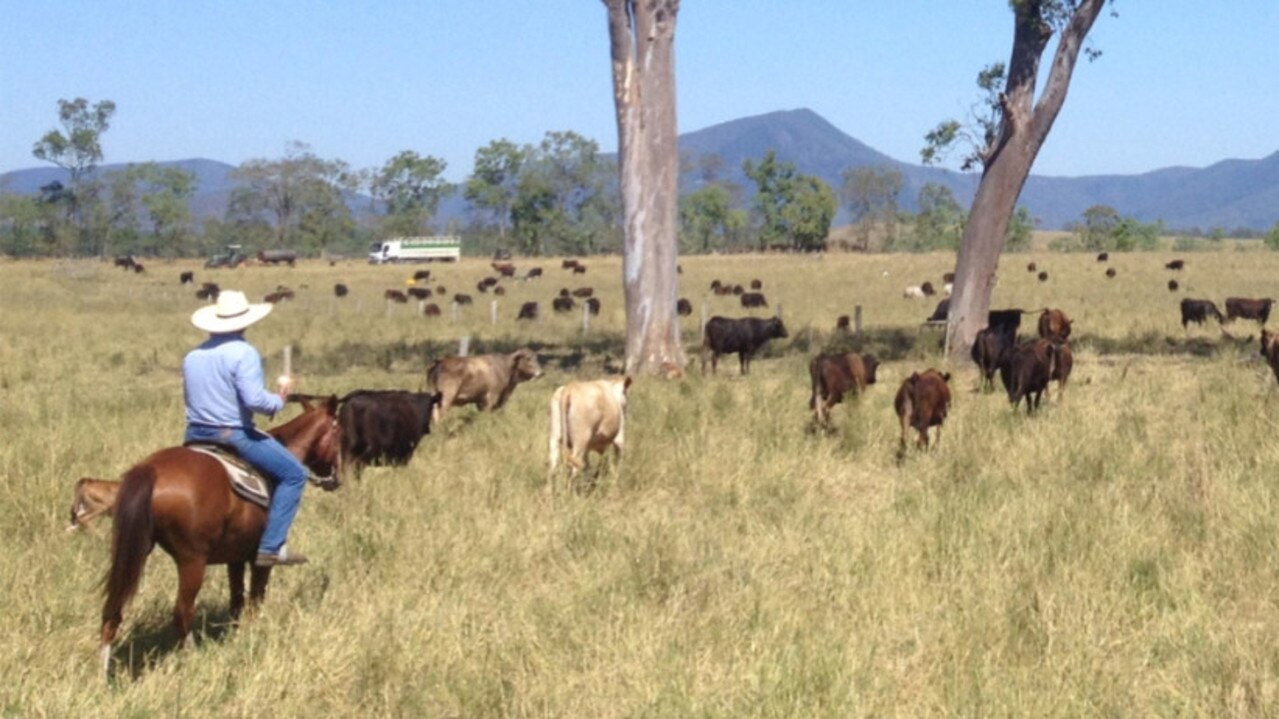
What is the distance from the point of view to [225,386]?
735 centimetres

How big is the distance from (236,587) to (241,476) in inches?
31.8

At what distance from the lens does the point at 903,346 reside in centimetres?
2506

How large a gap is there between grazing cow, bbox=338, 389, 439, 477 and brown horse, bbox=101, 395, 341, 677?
472cm

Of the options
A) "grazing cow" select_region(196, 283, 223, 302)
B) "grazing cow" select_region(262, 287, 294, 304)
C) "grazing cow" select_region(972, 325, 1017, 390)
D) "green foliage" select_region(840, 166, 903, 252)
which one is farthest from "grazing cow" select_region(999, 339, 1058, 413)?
"green foliage" select_region(840, 166, 903, 252)

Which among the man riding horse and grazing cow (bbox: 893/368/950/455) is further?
grazing cow (bbox: 893/368/950/455)

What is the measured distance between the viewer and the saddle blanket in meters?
7.17

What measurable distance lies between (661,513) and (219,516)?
13.7 ft

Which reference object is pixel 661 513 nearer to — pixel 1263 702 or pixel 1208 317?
pixel 1263 702

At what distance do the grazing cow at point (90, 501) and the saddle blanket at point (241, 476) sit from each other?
9.61ft

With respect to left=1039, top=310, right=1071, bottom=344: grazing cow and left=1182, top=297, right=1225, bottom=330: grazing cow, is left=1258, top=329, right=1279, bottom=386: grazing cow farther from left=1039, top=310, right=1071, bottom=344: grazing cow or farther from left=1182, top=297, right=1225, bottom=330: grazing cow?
left=1182, top=297, right=1225, bottom=330: grazing cow

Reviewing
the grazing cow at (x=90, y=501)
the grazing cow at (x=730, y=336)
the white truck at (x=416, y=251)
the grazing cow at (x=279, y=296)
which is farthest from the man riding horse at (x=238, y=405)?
the white truck at (x=416, y=251)

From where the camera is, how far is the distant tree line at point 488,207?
107 m

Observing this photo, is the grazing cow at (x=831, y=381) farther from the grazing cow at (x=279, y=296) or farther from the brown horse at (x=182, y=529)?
the grazing cow at (x=279, y=296)

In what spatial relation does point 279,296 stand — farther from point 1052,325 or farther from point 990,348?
point 990,348
